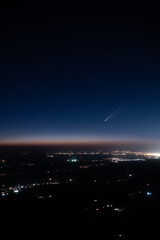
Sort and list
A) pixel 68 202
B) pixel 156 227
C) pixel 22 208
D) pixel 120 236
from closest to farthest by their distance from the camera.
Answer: pixel 120 236
pixel 156 227
pixel 22 208
pixel 68 202

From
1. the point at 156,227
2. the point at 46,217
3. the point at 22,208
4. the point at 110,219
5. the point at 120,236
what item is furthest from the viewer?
the point at 22,208

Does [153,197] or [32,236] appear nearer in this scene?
[32,236]

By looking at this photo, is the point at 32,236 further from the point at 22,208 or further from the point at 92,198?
the point at 92,198

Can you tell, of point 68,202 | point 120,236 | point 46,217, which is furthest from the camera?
point 68,202

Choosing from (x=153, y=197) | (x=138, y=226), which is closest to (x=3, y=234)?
(x=138, y=226)

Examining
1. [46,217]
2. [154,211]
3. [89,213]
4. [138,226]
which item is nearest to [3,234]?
[46,217]

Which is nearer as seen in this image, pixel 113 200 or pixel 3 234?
pixel 3 234

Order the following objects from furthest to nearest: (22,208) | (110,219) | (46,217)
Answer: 1. (22,208)
2. (46,217)
3. (110,219)

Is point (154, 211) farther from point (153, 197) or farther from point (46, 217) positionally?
point (46, 217)
